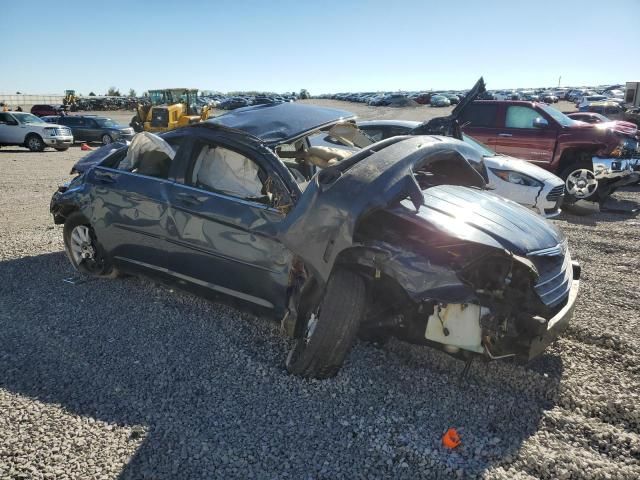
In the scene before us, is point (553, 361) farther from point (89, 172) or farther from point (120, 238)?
point (89, 172)

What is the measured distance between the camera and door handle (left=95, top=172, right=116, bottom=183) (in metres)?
4.59

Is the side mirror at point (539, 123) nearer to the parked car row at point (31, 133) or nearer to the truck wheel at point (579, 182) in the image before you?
the truck wheel at point (579, 182)

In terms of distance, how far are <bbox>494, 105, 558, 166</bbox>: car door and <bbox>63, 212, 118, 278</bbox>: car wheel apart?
813 cm

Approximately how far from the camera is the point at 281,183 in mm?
3590

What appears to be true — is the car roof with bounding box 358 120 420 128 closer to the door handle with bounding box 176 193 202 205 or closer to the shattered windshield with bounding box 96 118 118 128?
the door handle with bounding box 176 193 202 205

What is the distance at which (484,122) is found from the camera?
34.3 feet

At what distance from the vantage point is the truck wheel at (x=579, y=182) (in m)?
9.26

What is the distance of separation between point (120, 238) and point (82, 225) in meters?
0.66

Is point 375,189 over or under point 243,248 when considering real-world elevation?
over

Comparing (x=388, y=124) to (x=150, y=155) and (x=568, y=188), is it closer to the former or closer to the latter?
(x=568, y=188)

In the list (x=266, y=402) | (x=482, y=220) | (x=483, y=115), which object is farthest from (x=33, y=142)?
(x=482, y=220)

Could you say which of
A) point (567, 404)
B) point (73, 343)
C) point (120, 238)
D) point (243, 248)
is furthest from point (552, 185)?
point (73, 343)

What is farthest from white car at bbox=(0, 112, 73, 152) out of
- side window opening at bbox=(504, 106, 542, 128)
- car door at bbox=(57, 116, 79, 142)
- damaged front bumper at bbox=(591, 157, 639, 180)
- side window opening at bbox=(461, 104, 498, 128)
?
damaged front bumper at bbox=(591, 157, 639, 180)

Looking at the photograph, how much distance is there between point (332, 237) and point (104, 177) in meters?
2.74
